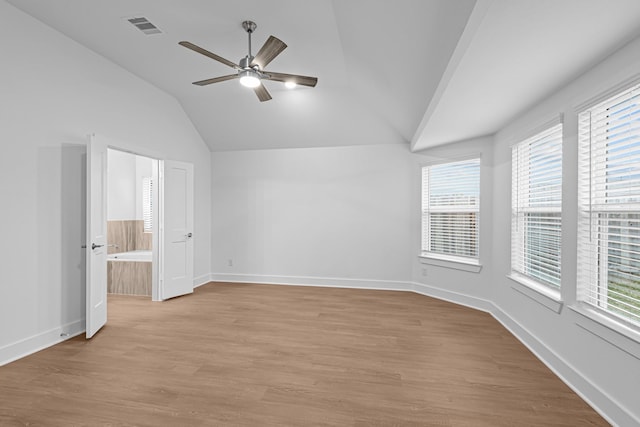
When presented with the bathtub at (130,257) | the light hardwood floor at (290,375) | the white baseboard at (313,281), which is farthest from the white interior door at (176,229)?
the white baseboard at (313,281)

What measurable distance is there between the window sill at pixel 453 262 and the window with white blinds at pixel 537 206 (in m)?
0.74

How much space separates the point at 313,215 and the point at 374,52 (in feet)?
10.3

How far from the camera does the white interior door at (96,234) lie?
10.7ft

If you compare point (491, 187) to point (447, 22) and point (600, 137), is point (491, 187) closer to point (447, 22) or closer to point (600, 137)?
point (600, 137)

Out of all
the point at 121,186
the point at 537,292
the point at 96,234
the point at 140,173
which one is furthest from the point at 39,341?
the point at 537,292

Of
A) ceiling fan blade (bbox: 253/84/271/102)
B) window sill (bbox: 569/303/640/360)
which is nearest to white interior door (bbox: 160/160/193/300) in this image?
ceiling fan blade (bbox: 253/84/271/102)

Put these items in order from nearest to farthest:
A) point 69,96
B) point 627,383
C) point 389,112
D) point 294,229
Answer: point 627,383 → point 69,96 → point 389,112 → point 294,229

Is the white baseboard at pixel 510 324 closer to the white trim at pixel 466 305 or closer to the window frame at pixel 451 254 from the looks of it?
the white trim at pixel 466 305

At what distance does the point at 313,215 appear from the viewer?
5.73 metres

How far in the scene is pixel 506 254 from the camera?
3840 millimetres

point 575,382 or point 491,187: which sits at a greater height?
point 491,187

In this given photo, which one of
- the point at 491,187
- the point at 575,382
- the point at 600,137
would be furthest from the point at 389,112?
the point at 575,382

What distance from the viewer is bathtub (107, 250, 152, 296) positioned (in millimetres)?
4996

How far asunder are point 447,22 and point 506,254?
2829 millimetres
